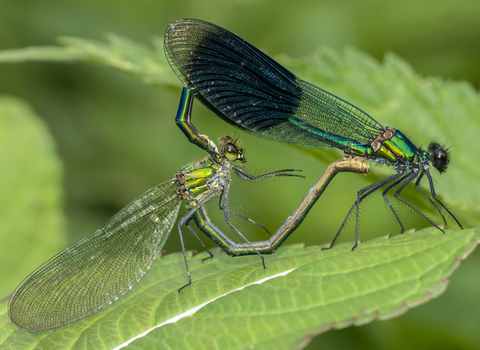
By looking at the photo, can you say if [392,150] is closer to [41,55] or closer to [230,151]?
[230,151]

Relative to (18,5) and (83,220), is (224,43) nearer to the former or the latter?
(83,220)

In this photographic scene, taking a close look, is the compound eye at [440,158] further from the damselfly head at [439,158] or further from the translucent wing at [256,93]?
the translucent wing at [256,93]

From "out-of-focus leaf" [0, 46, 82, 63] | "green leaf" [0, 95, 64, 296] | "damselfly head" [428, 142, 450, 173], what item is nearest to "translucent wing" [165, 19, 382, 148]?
"damselfly head" [428, 142, 450, 173]

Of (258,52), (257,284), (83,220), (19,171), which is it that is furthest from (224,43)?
(83,220)

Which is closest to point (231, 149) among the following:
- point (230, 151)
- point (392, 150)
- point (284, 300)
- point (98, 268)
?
point (230, 151)

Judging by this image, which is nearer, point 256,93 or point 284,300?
point 284,300

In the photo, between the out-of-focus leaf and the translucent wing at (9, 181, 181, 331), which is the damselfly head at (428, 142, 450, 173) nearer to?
the translucent wing at (9, 181, 181, 331)
